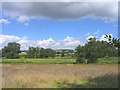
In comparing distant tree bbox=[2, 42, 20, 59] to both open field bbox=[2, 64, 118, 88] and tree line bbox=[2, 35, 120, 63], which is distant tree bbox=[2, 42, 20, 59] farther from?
open field bbox=[2, 64, 118, 88]

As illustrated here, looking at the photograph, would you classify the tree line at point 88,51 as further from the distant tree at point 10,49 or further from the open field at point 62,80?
the open field at point 62,80

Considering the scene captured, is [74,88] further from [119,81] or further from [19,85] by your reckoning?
[19,85]

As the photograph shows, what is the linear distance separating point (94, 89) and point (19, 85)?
4.65m

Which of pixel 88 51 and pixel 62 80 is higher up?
pixel 88 51

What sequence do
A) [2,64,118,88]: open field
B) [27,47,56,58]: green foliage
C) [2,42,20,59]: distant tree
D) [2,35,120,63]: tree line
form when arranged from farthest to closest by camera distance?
[27,47,56,58]: green foliage
[2,42,20,59]: distant tree
[2,64,118,88]: open field
[2,35,120,63]: tree line

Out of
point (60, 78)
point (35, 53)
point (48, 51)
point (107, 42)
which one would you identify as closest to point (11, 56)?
point (35, 53)

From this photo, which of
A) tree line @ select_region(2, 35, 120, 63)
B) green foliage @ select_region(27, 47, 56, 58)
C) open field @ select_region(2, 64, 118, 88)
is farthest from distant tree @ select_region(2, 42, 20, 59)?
open field @ select_region(2, 64, 118, 88)

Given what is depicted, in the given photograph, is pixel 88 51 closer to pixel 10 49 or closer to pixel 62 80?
pixel 62 80

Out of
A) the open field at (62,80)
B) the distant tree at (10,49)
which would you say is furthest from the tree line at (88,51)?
the open field at (62,80)

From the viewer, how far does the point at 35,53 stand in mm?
89125

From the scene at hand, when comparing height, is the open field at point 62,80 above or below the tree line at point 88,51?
below

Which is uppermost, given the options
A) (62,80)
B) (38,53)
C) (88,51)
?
(88,51)

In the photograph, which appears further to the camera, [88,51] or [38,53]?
[38,53]

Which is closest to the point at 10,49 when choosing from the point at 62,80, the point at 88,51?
the point at 88,51
